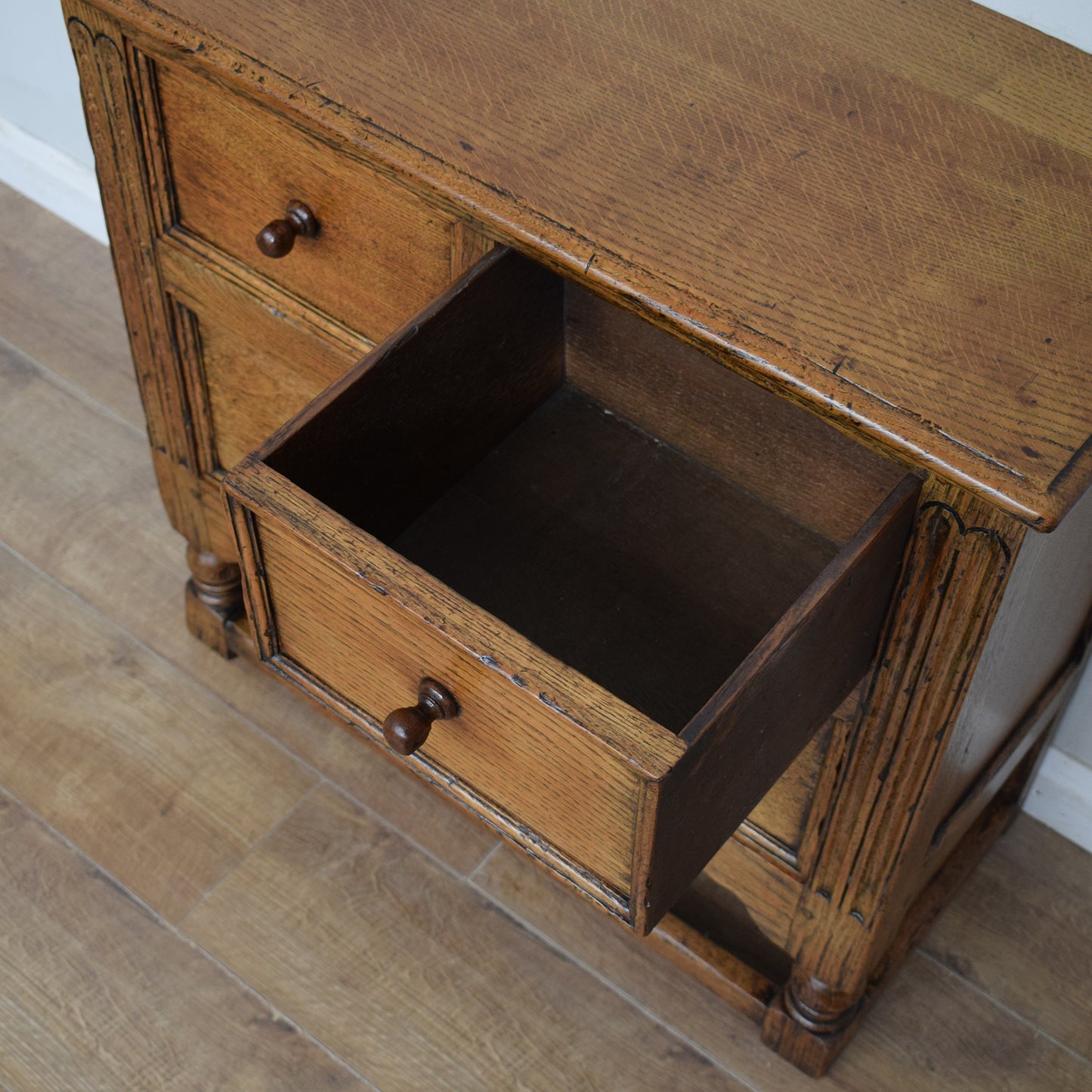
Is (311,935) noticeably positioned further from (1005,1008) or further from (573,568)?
(1005,1008)

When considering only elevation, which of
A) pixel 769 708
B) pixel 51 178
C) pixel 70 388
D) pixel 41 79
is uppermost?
pixel 769 708

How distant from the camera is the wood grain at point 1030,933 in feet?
4.26

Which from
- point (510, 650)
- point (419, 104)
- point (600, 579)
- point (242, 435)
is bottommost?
point (242, 435)

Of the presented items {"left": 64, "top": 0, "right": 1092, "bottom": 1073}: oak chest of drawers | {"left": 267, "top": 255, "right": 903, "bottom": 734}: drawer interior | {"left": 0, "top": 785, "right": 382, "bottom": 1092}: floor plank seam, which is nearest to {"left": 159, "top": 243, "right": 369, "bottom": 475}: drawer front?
{"left": 64, "top": 0, "right": 1092, "bottom": 1073}: oak chest of drawers

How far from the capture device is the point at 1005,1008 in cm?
130

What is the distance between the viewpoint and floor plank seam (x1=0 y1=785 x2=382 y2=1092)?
4.09 feet

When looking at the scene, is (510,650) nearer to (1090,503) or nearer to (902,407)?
(902,407)

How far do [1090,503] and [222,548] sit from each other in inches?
33.5

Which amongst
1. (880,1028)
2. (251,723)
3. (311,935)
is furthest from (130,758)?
(880,1028)

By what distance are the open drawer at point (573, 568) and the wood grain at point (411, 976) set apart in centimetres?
48

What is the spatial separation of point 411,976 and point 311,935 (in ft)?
0.34

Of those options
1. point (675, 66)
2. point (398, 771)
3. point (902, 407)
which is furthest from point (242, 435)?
point (902, 407)

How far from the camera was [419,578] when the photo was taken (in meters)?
0.74

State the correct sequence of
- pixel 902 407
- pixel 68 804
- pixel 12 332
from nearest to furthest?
pixel 902 407, pixel 68 804, pixel 12 332
